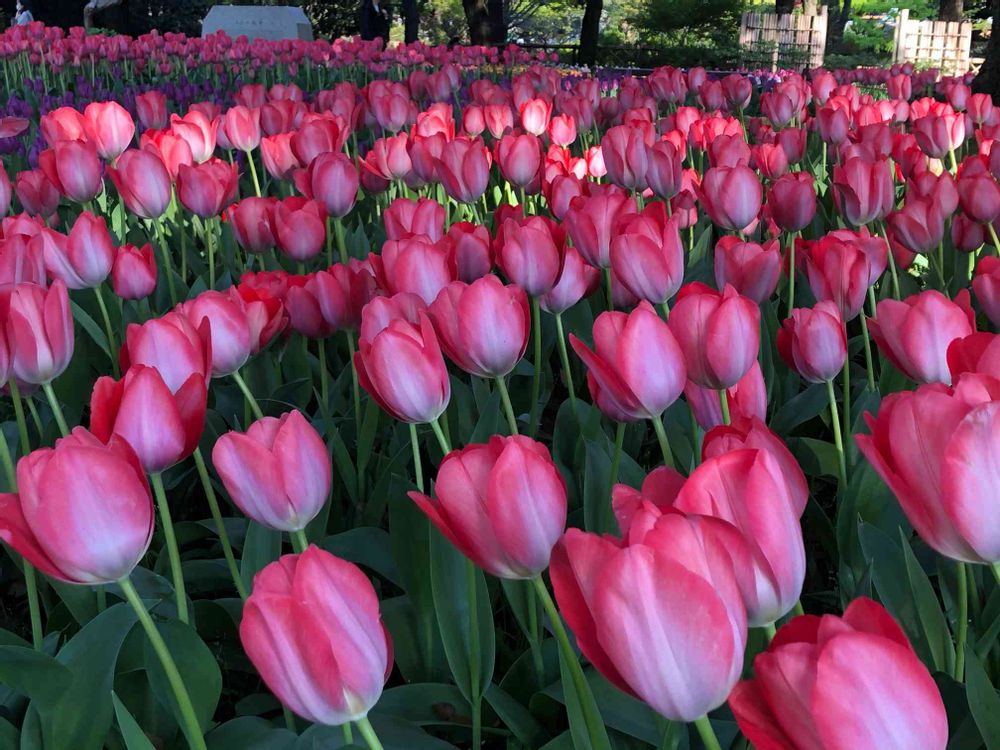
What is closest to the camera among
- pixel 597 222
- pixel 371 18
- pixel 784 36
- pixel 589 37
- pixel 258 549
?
pixel 258 549

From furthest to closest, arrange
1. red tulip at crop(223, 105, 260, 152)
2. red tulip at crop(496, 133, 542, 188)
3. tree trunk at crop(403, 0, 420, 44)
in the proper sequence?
tree trunk at crop(403, 0, 420, 44) → red tulip at crop(223, 105, 260, 152) → red tulip at crop(496, 133, 542, 188)

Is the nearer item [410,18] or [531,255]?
[531,255]

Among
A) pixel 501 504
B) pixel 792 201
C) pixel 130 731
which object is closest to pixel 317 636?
pixel 501 504

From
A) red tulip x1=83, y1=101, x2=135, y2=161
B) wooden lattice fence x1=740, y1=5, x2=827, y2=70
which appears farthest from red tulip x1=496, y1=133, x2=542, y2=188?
wooden lattice fence x1=740, y1=5, x2=827, y2=70

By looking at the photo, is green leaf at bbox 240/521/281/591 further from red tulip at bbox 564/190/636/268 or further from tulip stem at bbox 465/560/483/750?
red tulip at bbox 564/190/636/268

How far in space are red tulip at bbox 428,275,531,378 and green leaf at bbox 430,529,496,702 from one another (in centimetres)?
21

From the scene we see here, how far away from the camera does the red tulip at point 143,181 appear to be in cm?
189

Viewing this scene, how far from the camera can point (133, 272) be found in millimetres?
1581

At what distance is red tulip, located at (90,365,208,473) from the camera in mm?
838

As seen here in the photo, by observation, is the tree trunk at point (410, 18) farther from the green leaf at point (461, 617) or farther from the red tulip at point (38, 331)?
the green leaf at point (461, 617)

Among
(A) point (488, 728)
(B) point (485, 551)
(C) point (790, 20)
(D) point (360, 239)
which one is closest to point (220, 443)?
(B) point (485, 551)

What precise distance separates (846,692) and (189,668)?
63cm

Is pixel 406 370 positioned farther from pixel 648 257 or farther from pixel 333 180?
pixel 333 180

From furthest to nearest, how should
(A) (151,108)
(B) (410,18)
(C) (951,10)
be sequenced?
(C) (951,10), (B) (410,18), (A) (151,108)
